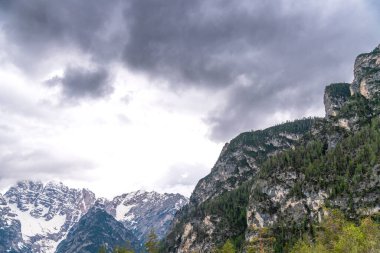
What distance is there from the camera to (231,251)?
157m

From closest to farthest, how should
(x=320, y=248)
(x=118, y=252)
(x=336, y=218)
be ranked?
(x=320, y=248)
(x=336, y=218)
(x=118, y=252)

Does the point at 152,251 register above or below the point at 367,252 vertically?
above

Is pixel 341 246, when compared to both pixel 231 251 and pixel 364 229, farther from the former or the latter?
pixel 231 251

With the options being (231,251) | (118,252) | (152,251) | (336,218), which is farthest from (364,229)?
(118,252)

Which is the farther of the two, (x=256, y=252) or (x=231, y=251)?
(x=231, y=251)

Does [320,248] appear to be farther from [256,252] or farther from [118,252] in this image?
[118,252]

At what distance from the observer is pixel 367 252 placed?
108m

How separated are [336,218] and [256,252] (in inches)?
1094

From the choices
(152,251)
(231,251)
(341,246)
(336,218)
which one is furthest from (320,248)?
(152,251)

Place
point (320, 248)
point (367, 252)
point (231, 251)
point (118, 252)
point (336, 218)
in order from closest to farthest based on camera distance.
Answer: point (367, 252) < point (320, 248) < point (336, 218) < point (231, 251) < point (118, 252)

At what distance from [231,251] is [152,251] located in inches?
1148

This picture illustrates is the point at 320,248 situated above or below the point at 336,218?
below

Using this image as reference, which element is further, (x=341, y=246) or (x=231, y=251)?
(x=231, y=251)

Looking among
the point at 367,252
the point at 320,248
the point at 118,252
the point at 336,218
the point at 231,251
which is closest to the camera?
the point at 367,252
